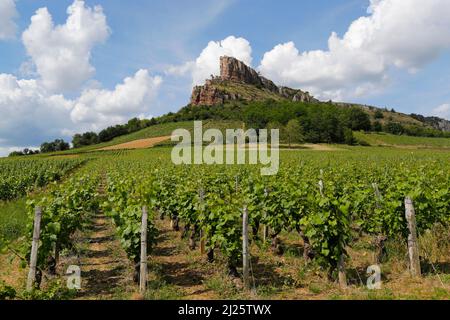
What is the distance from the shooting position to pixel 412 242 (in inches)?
303

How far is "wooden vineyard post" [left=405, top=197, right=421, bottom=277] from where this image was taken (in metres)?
7.54

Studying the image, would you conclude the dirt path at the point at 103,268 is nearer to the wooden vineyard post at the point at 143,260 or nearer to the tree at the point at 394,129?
the wooden vineyard post at the point at 143,260

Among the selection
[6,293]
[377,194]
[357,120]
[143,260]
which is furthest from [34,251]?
[357,120]

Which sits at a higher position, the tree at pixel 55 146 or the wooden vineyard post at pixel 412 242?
the tree at pixel 55 146

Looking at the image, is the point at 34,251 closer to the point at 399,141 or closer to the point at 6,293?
the point at 6,293

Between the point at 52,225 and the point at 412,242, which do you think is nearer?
the point at 52,225

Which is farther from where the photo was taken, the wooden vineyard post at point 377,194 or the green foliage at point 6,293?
the wooden vineyard post at point 377,194

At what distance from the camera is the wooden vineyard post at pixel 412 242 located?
754 centimetres

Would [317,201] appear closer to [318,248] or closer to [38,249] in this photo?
[318,248]

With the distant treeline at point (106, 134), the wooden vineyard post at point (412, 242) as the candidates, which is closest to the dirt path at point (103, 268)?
the wooden vineyard post at point (412, 242)

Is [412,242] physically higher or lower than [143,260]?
higher

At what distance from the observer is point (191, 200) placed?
1075 cm
